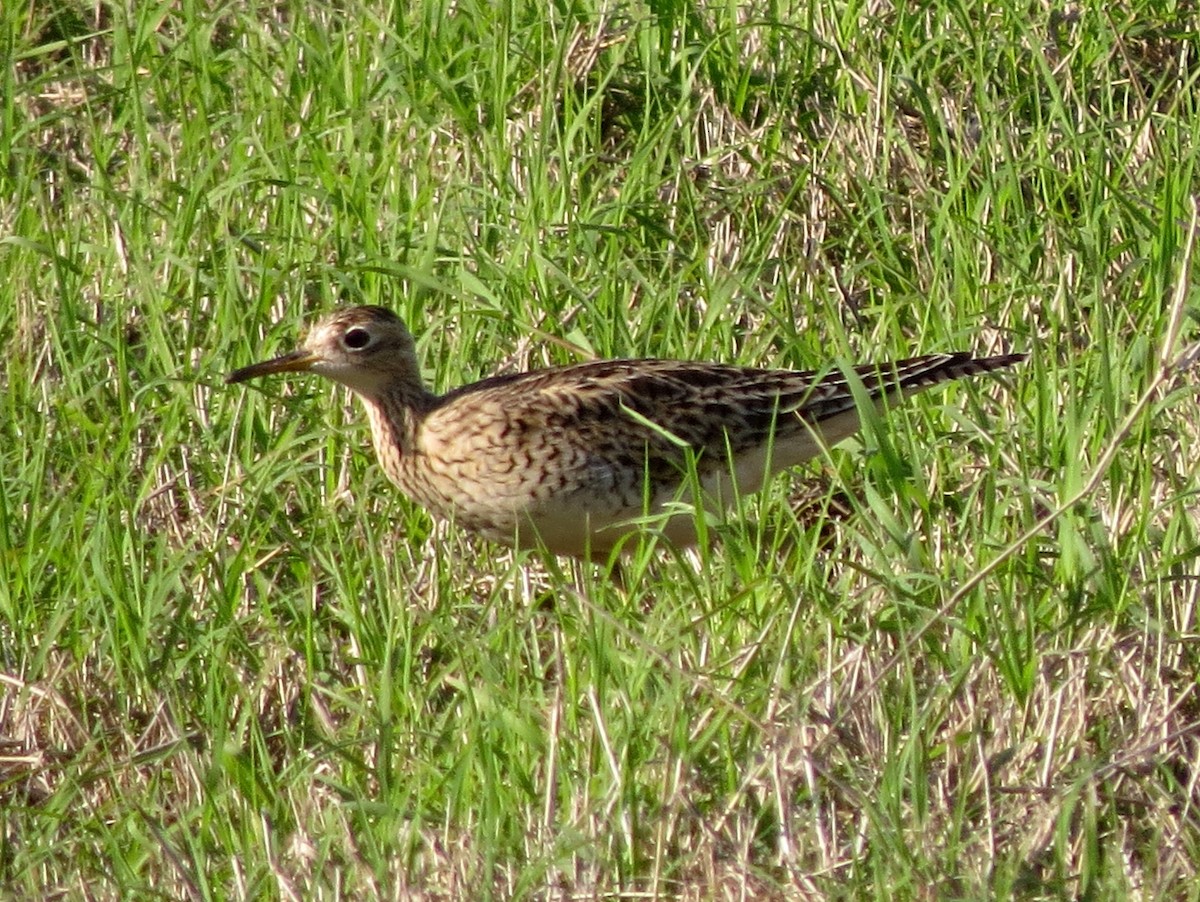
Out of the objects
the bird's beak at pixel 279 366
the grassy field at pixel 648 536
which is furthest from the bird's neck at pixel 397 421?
the bird's beak at pixel 279 366

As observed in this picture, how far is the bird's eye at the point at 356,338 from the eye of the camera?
7180mm

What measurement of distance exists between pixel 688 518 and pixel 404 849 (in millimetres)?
2186

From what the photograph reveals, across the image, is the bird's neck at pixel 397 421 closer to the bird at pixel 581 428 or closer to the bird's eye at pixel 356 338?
the bird at pixel 581 428

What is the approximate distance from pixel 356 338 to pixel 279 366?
28 centimetres

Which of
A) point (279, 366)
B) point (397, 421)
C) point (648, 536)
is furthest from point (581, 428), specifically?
point (279, 366)

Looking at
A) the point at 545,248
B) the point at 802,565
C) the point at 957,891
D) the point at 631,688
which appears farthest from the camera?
the point at 545,248

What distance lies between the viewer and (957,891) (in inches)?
186

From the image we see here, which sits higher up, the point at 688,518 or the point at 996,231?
the point at 996,231

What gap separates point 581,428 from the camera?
7.06 metres

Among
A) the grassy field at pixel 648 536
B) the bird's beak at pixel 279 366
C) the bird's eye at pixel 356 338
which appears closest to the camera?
the grassy field at pixel 648 536

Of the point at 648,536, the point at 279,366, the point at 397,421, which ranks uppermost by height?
the point at 279,366

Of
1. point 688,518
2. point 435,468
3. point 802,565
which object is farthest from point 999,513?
point 435,468

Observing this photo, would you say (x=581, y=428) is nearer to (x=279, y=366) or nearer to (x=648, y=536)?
(x=648, y=536)

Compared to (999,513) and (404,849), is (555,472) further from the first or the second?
(404,849)
